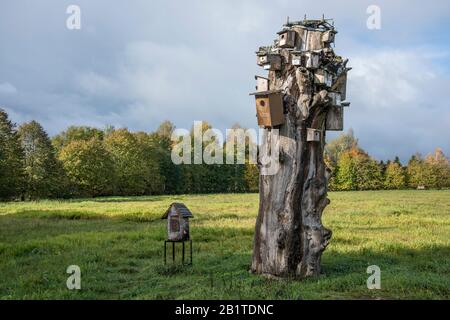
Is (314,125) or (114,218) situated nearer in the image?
(314,125)

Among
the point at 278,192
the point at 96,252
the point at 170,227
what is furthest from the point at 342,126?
the point at 96,252

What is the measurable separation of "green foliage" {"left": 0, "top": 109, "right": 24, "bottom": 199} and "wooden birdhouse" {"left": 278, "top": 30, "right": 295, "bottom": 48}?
154ft

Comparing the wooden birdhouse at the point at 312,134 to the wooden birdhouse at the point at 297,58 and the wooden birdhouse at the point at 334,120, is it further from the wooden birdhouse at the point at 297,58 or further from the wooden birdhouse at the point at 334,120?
the wooden birdhouse at the point at 297,58

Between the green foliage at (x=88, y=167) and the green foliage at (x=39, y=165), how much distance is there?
5569 millimetres

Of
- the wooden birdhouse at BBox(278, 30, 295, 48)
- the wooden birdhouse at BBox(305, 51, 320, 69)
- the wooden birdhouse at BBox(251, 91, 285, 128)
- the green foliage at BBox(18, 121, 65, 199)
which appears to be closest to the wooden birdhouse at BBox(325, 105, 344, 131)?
the wooden birdhouse at BBox(305, 51, 320, 69)

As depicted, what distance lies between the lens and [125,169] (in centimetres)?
7619

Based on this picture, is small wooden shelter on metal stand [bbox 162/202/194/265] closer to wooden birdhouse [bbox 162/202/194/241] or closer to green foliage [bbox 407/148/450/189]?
wooden birdhouse [bbox 162/202/194/241]

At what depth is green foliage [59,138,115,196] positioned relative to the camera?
6875cm

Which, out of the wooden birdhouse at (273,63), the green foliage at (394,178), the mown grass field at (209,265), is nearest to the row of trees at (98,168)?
the green foliage at (394,178)

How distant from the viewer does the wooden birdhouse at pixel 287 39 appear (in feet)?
40.9

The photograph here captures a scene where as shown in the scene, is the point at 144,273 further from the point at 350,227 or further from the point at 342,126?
the point at 350,227

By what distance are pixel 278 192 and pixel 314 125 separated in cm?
186

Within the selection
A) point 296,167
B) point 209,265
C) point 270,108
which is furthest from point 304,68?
point 209,265
